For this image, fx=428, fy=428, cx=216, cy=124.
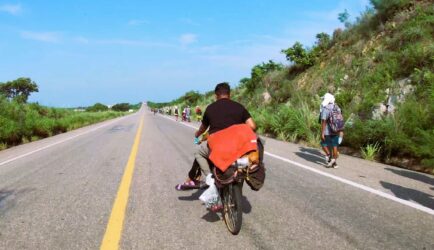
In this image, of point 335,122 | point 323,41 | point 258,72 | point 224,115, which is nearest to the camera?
point 224,115

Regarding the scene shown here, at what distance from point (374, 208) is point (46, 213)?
4693 mm

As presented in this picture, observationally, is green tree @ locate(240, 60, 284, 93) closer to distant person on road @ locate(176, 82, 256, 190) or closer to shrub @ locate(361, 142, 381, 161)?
shrub @ locate(361, 142, 381, 161)

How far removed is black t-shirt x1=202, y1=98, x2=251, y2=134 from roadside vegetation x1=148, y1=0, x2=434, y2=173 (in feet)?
17.1

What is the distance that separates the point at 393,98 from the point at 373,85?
224 centimetres

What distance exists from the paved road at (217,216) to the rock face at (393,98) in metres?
3.93

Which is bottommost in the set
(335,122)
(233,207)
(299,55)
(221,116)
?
(233,207)

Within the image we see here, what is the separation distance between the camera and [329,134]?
1016 cm

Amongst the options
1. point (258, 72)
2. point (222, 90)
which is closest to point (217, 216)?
point (222, 90)

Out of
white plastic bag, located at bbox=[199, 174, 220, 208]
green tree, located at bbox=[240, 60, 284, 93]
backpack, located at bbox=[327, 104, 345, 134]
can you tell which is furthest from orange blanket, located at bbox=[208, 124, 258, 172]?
green tree, located at bbox=[240, 60, 284, 93]

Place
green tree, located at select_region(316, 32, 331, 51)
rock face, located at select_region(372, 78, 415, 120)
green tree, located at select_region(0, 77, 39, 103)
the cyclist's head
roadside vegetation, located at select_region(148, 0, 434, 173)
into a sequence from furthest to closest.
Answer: green tree, located at select_region(0, 77, 39, 103), green tree, located at select_region(316, 32, 331, 51), rock face, located at select_region(372, 78, 415, 120), roadside vegetation, located at select_region(148, 0, 434, 173), the cyclist's head

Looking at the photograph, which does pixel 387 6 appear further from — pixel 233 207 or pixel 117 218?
pixel 117 218

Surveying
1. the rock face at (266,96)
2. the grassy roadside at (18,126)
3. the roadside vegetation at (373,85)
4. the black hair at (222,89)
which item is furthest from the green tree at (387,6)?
the grassy roadside at (18,126)

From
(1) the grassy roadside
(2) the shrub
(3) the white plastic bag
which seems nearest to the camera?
(3) the white plastic bag

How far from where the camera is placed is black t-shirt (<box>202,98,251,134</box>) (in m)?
5.66
